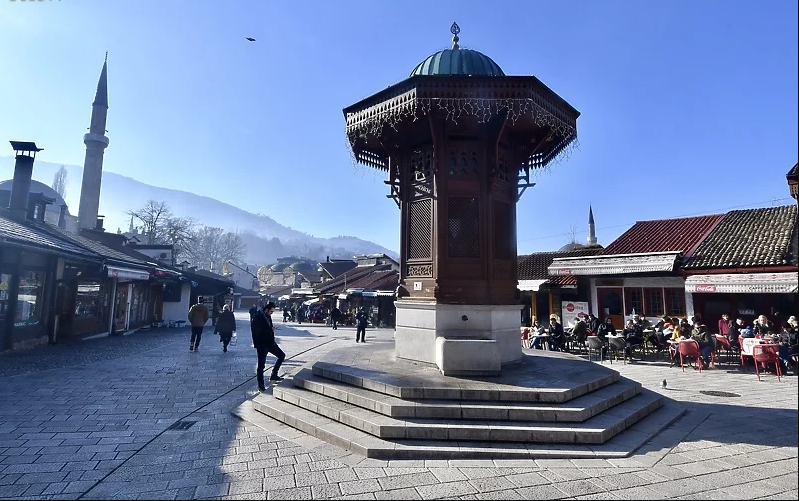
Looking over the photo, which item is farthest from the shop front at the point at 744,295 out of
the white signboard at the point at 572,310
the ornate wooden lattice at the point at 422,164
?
the ornate wooden lattice at the point at 422,164

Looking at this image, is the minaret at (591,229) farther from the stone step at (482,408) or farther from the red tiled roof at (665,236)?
the stone step at (482,408)

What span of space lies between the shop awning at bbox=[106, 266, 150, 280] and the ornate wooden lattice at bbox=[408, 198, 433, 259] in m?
15.1

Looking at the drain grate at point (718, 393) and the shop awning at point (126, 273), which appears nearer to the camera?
the drain grate at point (718, 393)

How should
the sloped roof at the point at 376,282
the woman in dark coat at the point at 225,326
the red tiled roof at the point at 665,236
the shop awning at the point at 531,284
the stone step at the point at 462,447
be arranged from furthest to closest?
the sloped roof at the point at 376,282, the shop awning at the point at 531,284, the red tiled roof at the point at 665,236, the woman in dark coat at the point at 225,326, the stone step at the point at 462,447

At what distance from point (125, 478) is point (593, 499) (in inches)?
183

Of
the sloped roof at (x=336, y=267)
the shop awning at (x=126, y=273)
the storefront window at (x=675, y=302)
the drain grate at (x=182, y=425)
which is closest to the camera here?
the drain grate at (x=182, y=425)

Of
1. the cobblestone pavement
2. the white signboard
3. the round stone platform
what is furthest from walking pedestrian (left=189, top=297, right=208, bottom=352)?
the white signboard

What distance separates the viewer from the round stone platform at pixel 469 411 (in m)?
4.93

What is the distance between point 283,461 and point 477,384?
2.91 metres

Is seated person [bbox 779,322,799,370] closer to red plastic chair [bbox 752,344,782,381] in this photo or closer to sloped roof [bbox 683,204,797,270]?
red plastic chair [bbox 752,344,782,381]

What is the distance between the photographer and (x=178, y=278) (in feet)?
77.9

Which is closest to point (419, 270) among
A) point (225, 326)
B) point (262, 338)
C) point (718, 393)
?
point (262, 338)

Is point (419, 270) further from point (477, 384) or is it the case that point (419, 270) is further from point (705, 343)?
point (705, 343)

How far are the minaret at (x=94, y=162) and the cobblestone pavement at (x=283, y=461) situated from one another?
151ft
